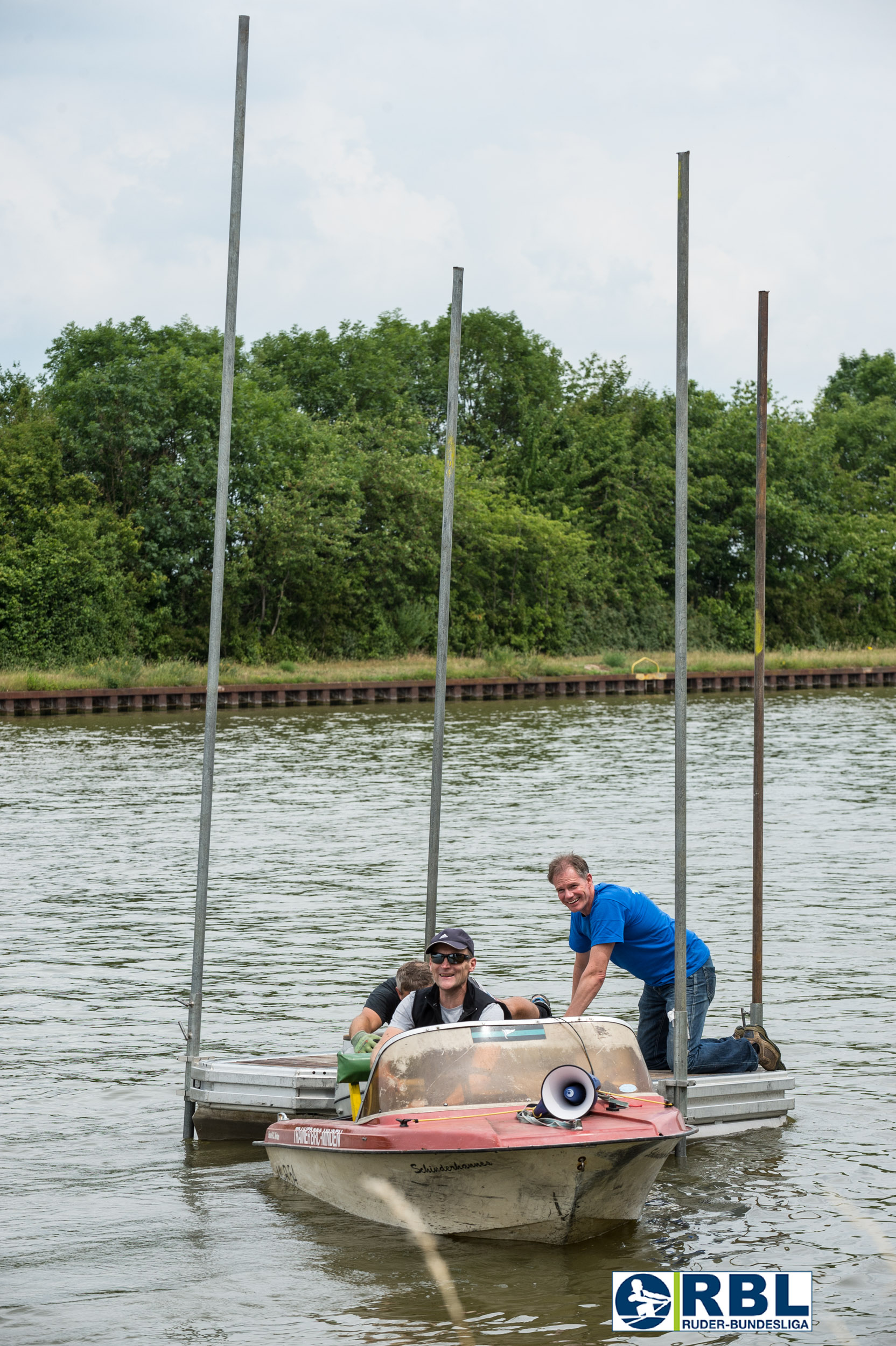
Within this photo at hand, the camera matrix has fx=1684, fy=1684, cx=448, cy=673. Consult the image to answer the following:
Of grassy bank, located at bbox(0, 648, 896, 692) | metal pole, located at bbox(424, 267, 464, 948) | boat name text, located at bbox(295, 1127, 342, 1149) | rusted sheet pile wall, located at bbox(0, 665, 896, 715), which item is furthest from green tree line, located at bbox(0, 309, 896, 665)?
boat name text, located at bbox(295, 1127, 342, 1149)

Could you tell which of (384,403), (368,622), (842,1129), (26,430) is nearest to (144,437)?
(26,430)

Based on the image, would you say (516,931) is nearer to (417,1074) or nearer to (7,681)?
(417,1074)

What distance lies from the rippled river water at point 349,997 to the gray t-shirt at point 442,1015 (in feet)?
3.34

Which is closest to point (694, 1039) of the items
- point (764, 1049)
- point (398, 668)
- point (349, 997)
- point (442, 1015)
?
point (764, 1049)

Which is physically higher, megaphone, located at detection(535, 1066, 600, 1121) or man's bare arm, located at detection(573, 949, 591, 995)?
man's bare arm, located at detection(573, 949, 591, 995)

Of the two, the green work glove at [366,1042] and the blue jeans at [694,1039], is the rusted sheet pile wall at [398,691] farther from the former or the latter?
the green work glove at [366,1042]

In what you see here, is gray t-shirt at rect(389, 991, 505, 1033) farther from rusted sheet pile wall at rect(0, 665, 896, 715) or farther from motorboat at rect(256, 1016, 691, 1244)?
rusted sheet pile wall at rect(0, 665, 896, 715)

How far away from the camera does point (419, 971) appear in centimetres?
902

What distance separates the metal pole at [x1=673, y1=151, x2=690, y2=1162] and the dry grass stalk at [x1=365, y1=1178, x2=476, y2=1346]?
1.61m

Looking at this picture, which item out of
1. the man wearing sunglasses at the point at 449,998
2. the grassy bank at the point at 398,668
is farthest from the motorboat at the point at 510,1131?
the grassy bank at the point at 398,668

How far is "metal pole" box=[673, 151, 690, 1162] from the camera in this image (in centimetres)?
880

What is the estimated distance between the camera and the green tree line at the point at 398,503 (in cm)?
6028

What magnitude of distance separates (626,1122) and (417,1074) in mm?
1044

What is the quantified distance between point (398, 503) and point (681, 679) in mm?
59218
